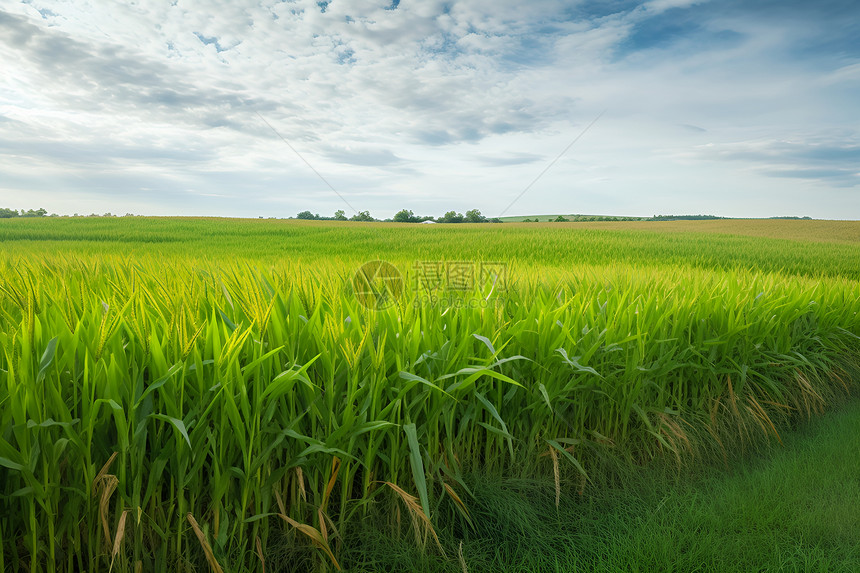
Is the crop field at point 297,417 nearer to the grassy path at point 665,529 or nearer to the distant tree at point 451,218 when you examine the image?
the grassy path at point 665,529

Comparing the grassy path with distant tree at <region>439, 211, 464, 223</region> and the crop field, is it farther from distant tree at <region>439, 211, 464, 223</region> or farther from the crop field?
distant tree at <region>439, 211, 464, 223</region>

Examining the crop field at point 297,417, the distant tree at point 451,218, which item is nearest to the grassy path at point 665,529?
the crop field at point 297,417

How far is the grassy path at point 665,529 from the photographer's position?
1.76 m

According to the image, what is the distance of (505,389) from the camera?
2033 mm

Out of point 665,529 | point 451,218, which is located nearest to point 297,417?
point 665,529

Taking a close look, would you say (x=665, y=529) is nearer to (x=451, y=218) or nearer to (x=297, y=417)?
(x=297, y=417)

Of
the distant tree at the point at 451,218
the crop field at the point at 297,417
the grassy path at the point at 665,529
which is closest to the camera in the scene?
the crop field at the point at 297,417

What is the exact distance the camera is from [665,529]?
2.01 metres

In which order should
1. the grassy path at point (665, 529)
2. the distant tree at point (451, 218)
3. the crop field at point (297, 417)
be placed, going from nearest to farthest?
1. the crop field at point (297, 417)
2. the grassy path at point (665, 529)
3. the distant tree at point (451, 218)

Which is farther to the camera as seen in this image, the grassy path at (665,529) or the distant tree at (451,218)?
the distant tree at (451,218)

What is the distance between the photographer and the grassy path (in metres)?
1.76

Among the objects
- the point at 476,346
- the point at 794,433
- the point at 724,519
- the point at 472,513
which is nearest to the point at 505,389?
the point at 476,346

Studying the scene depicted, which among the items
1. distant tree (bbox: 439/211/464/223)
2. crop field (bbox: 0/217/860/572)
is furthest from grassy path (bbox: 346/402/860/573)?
distant tree (bbox: 439/211/464/223)

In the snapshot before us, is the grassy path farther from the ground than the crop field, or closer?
closer
